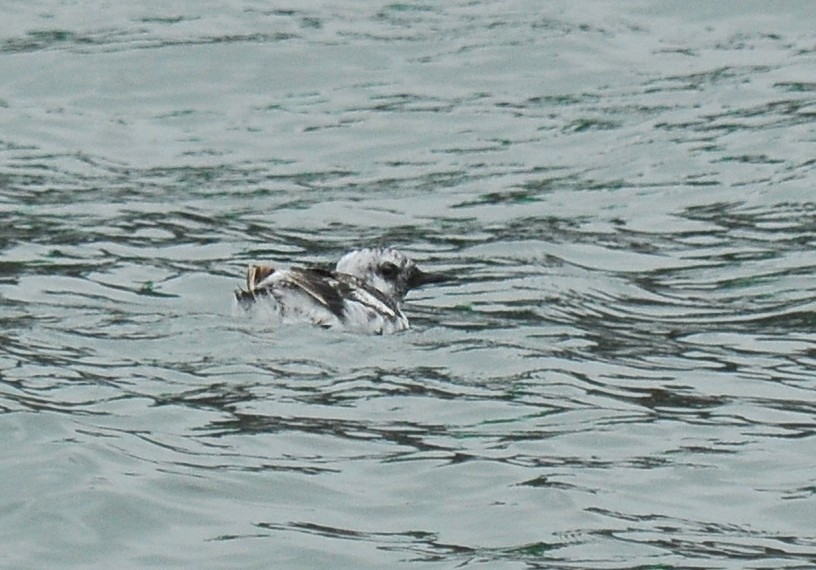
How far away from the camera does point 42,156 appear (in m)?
16.1

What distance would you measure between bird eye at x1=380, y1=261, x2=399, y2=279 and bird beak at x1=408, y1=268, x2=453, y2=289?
0.13 meters

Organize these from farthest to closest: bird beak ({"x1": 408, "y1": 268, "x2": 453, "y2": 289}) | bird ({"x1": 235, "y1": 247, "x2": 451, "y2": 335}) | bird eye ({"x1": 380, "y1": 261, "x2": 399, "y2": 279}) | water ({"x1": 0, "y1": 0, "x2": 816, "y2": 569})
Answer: bird beak ({"x1": 408, "y1": 268, "x2": 453, "y2": 289}) → bird eye ({"x1": 380, "y1": 261, "x2": 399, "y2": 279}) → bird ({"x1": 235, "y1": 247, "x2": 451, "y2": 335}) → water ({"x1": 0, "y1": 0, "x2": 816, "y2": 569})

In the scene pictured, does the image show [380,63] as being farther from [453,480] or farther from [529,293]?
[453,480]

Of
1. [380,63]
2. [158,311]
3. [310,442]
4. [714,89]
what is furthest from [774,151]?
[310,442]

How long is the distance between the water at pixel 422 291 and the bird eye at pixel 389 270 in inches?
11.3

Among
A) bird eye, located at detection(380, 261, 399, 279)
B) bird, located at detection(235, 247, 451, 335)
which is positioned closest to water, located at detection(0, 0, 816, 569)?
bird, located at detection(235, 247, 451, 335)

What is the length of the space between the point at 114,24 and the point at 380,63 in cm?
275

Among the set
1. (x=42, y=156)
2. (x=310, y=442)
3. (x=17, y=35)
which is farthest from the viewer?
(x=17, y=35)

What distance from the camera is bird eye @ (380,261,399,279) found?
39.7 ft

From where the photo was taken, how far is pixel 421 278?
1231 centimetres

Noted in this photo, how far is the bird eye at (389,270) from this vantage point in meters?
12.1

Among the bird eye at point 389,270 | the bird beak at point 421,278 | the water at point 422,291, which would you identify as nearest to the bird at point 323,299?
the water at point 422,291

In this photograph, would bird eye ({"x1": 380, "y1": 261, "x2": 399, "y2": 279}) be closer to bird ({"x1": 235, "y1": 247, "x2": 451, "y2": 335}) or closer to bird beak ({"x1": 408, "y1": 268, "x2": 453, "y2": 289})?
bird beak ({"x1": 408, "y1": 268, "x2": 453, "y2": 289})

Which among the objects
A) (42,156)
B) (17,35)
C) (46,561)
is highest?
(17,35)
